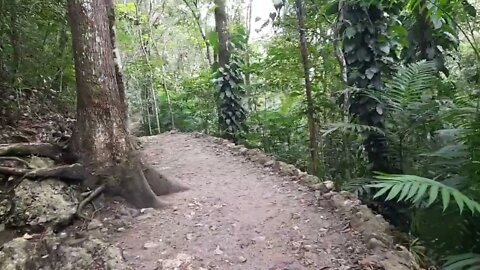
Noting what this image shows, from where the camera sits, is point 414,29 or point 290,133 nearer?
point 414,29

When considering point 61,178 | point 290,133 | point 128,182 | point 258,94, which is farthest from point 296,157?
point 61,178

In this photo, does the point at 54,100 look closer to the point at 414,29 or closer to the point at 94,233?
the point at 94,233

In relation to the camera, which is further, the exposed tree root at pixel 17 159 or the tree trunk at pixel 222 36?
the tree trunk at pixel 222 36

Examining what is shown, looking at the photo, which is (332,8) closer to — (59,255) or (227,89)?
(59,255)

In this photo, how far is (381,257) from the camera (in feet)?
10.3

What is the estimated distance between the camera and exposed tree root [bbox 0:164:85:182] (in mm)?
4113

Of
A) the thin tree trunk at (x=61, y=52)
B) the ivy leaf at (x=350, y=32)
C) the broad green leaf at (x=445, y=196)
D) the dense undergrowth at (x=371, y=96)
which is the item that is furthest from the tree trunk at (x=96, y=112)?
the broad green leaf at (x=445, y=196)

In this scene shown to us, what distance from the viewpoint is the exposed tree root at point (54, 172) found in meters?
4.11

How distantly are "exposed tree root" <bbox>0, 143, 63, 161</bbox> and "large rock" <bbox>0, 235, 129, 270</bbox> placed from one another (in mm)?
1234

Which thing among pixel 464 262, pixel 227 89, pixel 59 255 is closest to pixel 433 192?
pixel 464 262

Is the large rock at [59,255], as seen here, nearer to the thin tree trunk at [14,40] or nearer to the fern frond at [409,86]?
the thin tree trunk at [14,40]

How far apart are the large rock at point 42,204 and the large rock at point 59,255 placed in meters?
0.27

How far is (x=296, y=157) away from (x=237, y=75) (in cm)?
334

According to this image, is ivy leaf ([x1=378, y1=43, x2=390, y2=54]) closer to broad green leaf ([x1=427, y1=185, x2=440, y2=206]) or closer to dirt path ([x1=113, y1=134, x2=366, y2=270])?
dirt path ([x1=113, y1=134, x2=366, y2=270])
